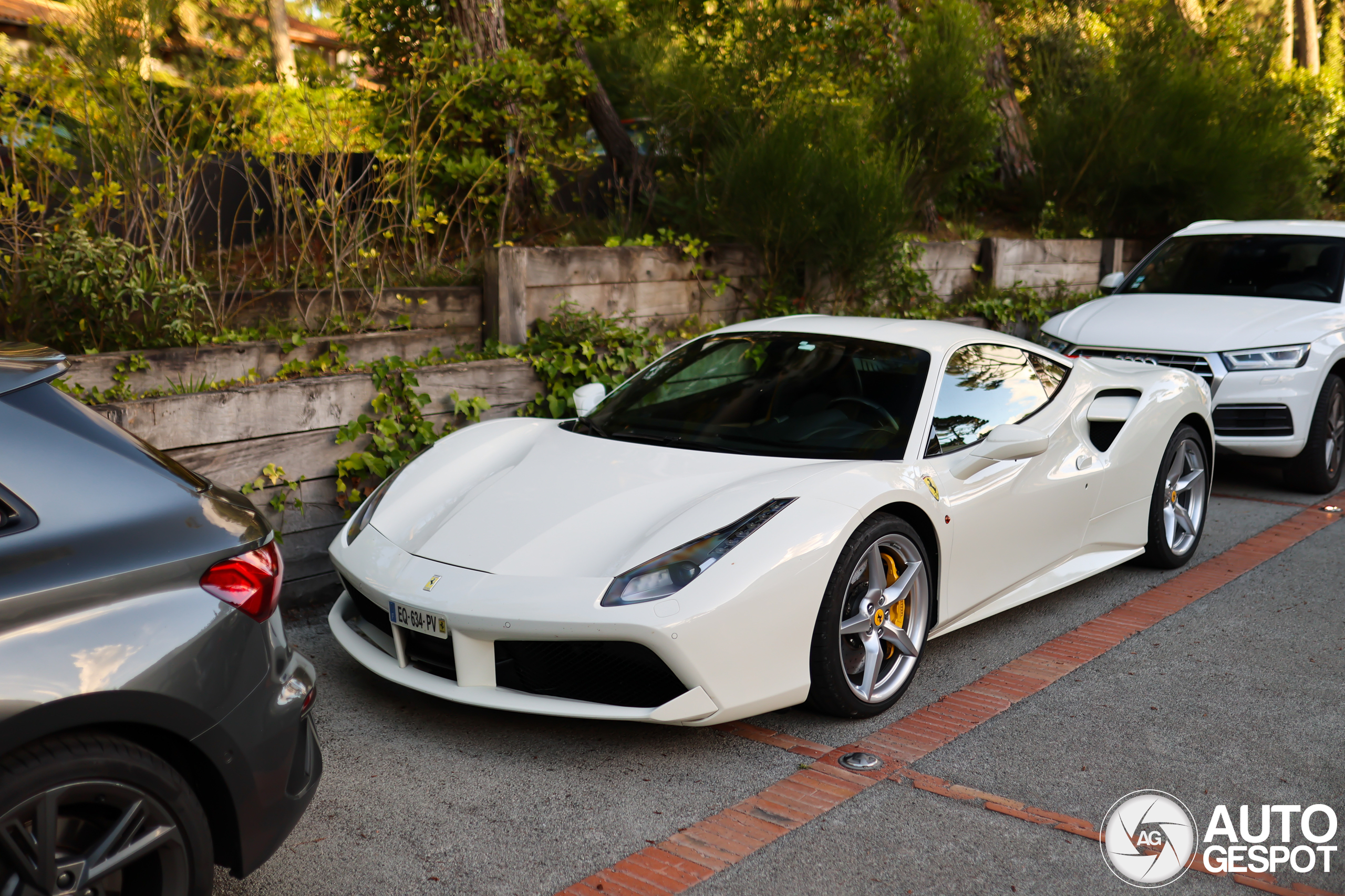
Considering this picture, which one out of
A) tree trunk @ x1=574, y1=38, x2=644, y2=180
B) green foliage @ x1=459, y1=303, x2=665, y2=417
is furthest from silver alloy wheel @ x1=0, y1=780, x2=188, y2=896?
tree trunk @ x1=574, y1=38, x2=644, y2=180

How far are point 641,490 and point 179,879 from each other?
2.00 metres

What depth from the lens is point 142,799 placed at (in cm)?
221

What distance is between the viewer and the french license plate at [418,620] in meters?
3.49

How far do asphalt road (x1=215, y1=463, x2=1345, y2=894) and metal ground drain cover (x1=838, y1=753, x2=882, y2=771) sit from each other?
11cm

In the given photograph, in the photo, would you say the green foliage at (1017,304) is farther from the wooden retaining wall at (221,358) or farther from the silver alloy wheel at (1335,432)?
the wooden retaining wall at (221,358)

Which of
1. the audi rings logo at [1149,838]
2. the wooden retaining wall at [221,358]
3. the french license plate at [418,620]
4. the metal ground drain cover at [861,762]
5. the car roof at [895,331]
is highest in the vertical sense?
the car roof at [895,331]

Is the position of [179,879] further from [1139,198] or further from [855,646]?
[1139,198]

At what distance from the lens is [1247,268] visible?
794 cm

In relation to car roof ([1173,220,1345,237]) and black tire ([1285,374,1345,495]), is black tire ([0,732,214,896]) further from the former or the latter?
car roof ([1173,220,1345,237])

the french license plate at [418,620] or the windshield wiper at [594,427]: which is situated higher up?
the windshield wiper at [594,427]

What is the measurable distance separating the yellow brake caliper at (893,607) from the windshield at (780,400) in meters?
0.40

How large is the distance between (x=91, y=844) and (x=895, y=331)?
351 cm

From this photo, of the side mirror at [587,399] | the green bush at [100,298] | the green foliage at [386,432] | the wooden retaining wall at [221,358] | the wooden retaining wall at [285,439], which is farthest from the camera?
the green foliage at [386,432]

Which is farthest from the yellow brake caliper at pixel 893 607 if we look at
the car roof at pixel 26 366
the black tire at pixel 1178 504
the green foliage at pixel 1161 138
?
the green foliage at pixel 1161 138
